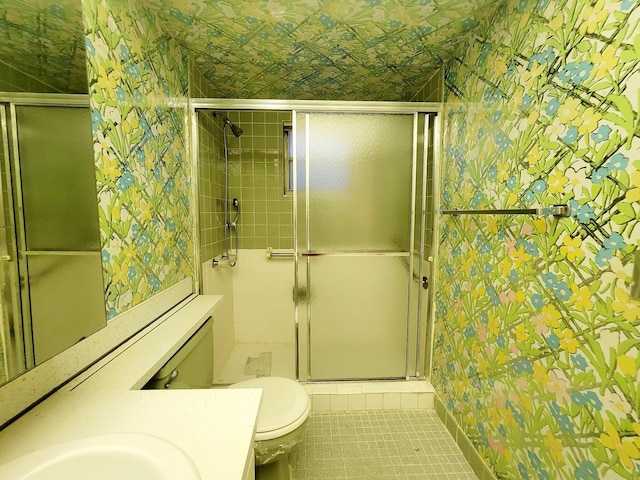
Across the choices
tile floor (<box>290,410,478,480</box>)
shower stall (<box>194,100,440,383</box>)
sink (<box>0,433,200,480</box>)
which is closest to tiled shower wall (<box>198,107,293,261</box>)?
shower stall (<box>194,100,440,383</box>)

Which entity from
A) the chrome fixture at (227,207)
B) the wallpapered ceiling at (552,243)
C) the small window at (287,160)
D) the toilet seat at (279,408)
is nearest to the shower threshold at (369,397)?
the wallpapered ceiling at (552,243)

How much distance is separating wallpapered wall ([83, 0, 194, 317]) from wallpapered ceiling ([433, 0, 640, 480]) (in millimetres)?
1534

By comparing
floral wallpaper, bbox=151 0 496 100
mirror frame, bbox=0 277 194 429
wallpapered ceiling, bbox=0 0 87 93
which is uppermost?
floral wallpaper, bbox=151 0 496 100

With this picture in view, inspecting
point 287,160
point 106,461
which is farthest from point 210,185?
point 106,461

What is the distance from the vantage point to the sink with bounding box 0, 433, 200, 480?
21.1 inches

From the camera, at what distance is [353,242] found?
1854 millimetres

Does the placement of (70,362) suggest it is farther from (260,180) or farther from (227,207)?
(260,180)

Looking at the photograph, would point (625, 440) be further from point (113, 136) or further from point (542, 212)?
point (113, 136)

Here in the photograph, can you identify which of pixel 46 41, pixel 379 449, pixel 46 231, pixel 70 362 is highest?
pixel 46 41

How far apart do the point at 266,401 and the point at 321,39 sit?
6.17 ft

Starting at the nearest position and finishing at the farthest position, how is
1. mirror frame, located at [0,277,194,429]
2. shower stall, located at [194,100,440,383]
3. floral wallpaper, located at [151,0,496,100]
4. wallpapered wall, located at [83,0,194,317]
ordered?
mirror frame, located at [0,277,194,429] → wallpapered wall, located at [83,0,194,317] → floral wallpaper, located at [151,0,496,100] → shower stall, located at [194,100,440,383]

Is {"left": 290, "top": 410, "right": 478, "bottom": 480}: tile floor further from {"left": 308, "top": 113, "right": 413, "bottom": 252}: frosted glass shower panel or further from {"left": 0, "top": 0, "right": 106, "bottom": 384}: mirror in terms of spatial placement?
{"left": 0, "top": 0, "right": 106, "bottom": 384}: mirror

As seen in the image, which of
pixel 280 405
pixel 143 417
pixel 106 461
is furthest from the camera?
pixel 280 405

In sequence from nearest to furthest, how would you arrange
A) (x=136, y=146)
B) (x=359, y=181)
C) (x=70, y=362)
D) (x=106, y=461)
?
(x=106, y=461), (x=70, y=362), (x=136, y=146), (x=359, y=181)
